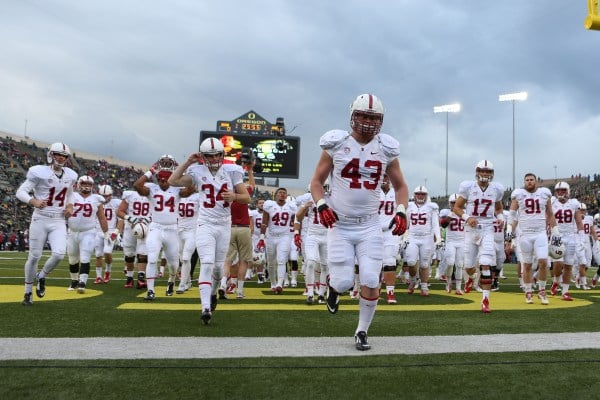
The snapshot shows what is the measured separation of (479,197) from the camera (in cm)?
858

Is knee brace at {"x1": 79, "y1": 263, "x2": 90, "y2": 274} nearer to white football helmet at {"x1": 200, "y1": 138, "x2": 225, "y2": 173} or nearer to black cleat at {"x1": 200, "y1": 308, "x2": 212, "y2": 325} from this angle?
white football helmet at {"x1": 200, "y1": 138, "x2": 225, "y2": 173}

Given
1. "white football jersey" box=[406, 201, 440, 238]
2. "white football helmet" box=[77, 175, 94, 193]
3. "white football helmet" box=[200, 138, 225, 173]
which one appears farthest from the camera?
"white football helmet" box=[77, 175, 94, 193]

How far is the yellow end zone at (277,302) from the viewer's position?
7.75 meters

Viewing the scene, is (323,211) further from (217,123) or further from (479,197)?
(217,123)

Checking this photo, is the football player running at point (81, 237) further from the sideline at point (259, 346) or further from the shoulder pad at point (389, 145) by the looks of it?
the shoulder pad at point (389, 145)

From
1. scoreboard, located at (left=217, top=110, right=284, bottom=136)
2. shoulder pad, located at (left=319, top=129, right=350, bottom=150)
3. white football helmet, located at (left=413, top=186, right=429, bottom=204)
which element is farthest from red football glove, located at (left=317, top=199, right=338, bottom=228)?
scoreboard, located at (left=217, top=110, right=284, bottom=136)

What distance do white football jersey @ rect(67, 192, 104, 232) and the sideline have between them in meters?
5.30

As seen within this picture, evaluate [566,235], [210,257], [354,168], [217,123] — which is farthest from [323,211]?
[217,123]

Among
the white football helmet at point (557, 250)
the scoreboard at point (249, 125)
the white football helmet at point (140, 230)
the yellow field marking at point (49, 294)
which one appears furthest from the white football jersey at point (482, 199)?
the scoreboard at point (249, 125)

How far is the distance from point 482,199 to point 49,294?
25.1 ft

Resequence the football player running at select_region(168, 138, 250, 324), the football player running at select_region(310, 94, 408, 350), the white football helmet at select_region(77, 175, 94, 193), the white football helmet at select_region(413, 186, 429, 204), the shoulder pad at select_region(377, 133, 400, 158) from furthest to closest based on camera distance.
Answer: the white football helmet at select_region(413, 186, 429, 204) → the white football helmet at select_region(77, 175, 94, 193) → the football player running at select_region(168, 138, 250, 324) → the shoulder pad at select_region(377, 133, 400, 158) → the football player running at select_region(310, 94, 408, 350)

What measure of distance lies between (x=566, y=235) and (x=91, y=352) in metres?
10.4

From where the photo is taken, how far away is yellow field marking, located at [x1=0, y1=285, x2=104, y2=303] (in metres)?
8.15

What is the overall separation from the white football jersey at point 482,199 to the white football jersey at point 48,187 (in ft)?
20.9
